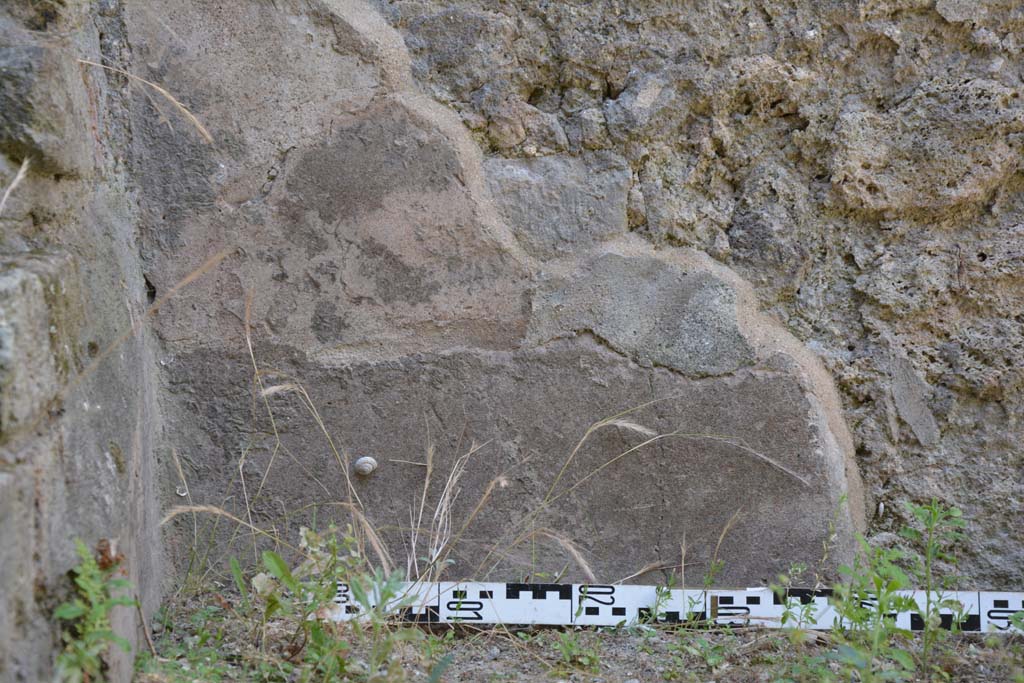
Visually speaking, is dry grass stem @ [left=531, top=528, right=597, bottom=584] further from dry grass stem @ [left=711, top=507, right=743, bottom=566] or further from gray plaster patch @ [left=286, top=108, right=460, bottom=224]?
gray plaster patch @ [left=286, top=108, right=460, bottom=224]

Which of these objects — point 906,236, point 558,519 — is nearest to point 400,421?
point 558,519

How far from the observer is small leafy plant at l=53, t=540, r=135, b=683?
1192 mm

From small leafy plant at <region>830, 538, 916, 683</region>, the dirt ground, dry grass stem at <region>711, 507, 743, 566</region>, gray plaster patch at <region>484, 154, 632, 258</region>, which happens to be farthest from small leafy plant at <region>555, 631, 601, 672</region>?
gray plaster patch at <region>484, 154, 632, 258</region>

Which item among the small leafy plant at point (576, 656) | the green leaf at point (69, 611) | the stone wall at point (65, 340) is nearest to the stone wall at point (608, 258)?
the stone wall at point (65, 340)

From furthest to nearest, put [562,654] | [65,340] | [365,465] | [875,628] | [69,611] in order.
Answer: [365,465], [562,654], [875,628], [65,340], [69,611]

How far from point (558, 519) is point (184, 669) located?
0.84 metres

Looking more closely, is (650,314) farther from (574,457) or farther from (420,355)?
(420,355)

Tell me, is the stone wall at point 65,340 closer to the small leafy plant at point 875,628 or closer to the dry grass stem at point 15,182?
the dry grass stem at point 15,182

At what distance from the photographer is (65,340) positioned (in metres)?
1.42

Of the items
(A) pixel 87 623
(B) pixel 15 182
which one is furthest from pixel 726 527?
(B) pixel 15 182

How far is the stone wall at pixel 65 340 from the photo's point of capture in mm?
1183

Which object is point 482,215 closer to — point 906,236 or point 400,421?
point 400,421

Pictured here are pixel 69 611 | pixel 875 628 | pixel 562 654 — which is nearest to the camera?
pixel 69 611

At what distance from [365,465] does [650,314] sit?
0.74 meters
